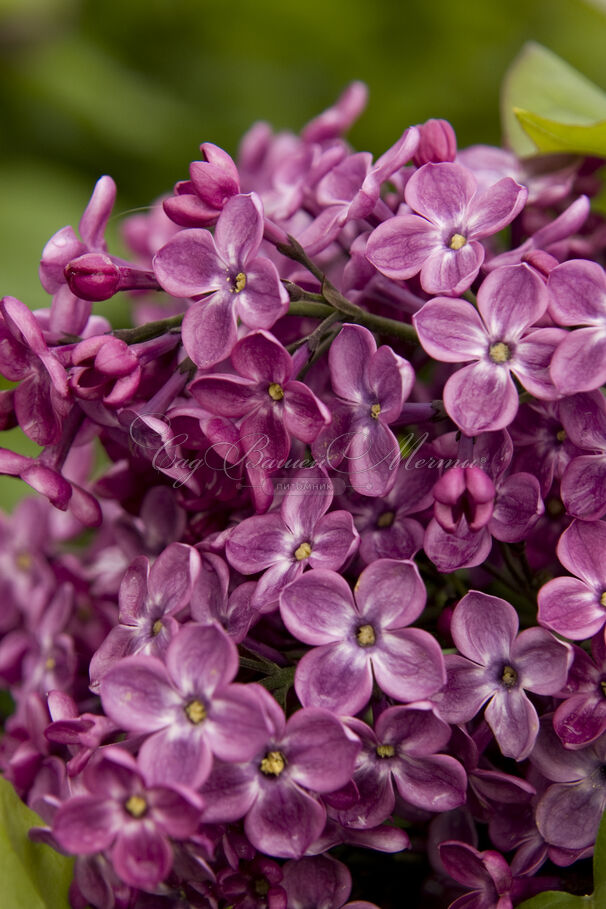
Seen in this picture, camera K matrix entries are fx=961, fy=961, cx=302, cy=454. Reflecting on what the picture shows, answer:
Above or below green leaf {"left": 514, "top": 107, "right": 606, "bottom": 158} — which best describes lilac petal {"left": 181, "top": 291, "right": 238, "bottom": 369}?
below

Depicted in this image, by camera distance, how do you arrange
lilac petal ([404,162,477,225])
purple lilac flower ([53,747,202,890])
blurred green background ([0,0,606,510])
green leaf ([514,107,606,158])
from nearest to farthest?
1. purple lilac flower ([53,747,202,890])
2. lilac petal ([404,162,477,225])
3. green leaf ([514,107,606,158])
4. blurred green background ([0,0,606,510])

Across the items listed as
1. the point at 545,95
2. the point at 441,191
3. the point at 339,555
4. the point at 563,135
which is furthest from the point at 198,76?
the point at 339,555

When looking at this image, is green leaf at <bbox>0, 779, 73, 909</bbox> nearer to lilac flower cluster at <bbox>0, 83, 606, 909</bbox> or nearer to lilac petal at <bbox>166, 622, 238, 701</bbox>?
lilac flower cluster at <bbox>0, 83, 606, 909</bbox>

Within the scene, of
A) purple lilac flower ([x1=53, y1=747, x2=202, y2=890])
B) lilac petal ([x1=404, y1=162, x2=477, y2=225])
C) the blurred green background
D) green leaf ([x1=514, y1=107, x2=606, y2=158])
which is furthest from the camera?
the blurred green background

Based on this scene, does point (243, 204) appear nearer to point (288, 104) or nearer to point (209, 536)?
point (209, 536)

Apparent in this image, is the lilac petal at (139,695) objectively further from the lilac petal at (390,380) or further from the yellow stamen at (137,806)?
the lilac petal at (390,380)

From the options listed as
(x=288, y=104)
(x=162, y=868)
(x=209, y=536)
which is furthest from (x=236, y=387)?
(x=288, y=104)

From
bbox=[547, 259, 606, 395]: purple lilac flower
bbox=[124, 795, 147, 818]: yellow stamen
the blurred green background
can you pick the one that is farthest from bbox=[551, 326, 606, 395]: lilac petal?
the blurred green background
